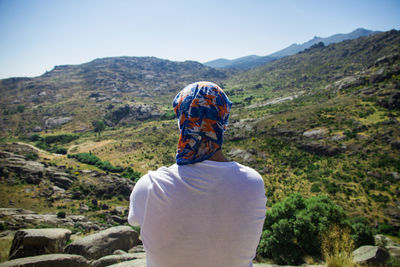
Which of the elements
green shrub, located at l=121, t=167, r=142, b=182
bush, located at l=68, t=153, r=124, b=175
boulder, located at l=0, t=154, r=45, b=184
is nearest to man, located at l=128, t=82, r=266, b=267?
boulder, located at l=0, t=154, r=45, b=184

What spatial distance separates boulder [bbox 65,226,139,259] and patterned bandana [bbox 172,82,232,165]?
27.4ft

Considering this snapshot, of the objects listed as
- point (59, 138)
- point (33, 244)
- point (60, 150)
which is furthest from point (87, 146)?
point (33, 244)

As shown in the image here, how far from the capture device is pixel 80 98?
123 metres

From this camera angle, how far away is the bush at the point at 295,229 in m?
13.9

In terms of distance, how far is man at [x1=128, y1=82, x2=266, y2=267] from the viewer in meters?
1.36

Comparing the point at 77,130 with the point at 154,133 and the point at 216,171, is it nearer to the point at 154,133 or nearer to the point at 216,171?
the point at 154,133

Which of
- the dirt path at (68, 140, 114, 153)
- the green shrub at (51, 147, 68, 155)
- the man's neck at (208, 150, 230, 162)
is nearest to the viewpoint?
the man's neck at (208, 150, 230, 162)

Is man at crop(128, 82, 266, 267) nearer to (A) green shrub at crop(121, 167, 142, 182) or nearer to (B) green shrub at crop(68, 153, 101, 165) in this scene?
(A) green shrub at crop(121, 167, 142, 182)

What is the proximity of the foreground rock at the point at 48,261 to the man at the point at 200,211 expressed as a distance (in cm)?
519

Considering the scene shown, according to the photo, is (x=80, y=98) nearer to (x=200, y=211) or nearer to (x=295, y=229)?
(x=295, y=229)

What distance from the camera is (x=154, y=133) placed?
7112 cm

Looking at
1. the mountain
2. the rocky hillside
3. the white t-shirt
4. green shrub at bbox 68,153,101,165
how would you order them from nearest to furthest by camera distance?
1. the white t-shirt
2. the mountain
3. green shrub at bbox 68,153,101,165
4. the rocky hillside

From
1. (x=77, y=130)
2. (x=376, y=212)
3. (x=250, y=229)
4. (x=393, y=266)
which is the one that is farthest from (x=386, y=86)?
(x=77, y=130)

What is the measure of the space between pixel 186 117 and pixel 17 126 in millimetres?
119671
